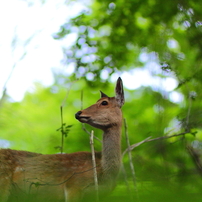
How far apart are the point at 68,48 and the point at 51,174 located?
324 centimetres

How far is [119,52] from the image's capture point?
25.3 feet

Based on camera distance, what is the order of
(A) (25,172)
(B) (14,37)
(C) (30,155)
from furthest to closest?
(B) (14,37) < (C) (30,155) < (A) (25,172)

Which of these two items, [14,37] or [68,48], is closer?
[14,37]

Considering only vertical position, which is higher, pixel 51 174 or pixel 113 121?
pixel 113 121

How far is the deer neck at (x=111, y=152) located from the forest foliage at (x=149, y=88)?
0.22 meters

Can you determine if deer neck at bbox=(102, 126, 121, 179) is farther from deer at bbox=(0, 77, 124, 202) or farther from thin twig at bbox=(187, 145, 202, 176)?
thin twig at bbox=(187, 145, 202, 176)

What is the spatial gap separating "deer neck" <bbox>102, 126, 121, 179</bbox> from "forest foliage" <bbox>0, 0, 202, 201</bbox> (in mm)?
225

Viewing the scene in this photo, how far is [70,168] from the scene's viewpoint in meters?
4.79

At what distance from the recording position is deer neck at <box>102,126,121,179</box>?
187 inches

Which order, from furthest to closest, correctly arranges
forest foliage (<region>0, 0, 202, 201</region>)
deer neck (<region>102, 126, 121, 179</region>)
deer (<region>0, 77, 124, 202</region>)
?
1. deer neck (<region>102, 126, 121, 179</region>)
2. deer (<region>0, 77, 124, 202</region>)
3. forest foliage (<region>0, 0, 202, 201</region>)

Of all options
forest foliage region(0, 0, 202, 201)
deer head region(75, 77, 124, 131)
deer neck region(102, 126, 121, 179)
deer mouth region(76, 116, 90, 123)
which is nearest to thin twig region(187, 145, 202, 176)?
forest foliage region(0, 0, 202, 201)

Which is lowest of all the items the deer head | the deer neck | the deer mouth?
the deer neck

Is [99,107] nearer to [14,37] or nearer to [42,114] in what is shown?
[14,37]

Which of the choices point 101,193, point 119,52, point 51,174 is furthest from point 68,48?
point 101,193
